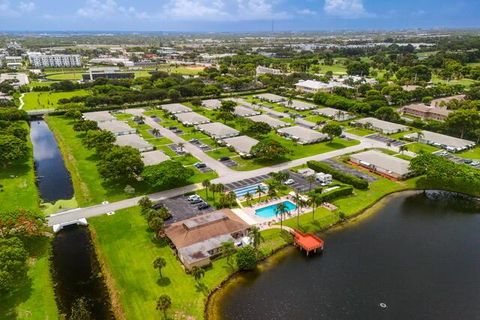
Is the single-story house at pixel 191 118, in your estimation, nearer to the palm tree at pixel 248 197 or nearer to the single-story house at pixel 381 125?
the single-story house at pixel 381 125

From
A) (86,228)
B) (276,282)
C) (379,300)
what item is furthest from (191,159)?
(379,300)

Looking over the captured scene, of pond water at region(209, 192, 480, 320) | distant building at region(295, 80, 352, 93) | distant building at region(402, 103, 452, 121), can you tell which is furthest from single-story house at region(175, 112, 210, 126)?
distant building at region(402, 103, 452, 121)

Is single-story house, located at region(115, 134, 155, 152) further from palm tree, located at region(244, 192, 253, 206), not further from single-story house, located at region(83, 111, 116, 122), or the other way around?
palm tree, located at region(244, 192, 253, 206)

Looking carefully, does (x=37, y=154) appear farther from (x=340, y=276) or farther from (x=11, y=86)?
(x=11, y=86)

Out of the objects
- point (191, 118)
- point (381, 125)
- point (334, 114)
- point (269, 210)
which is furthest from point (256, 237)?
point (334, 114)

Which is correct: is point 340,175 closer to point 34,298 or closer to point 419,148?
point 419,148
